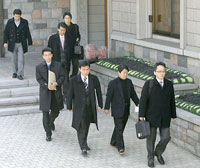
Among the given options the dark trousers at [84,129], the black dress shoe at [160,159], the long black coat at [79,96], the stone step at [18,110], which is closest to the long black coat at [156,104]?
the black dress shoe at [160,159]

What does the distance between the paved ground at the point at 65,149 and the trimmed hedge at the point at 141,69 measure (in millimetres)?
1155

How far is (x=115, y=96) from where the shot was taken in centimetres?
1089

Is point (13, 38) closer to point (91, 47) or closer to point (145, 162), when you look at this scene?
point (91, 47)

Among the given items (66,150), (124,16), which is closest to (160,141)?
(66,150)

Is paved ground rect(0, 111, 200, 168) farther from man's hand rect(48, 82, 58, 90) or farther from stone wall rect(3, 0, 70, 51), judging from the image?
stone wall rect(3, 0, 70, 51)

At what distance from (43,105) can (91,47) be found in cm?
537

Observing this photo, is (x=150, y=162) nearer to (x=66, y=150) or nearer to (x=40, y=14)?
(x=66, y=150)

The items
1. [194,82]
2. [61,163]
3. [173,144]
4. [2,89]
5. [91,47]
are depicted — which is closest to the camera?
[61,163]

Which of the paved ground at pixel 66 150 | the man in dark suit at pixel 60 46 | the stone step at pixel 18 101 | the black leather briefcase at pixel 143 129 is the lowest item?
the paved ground at pixel 66 150

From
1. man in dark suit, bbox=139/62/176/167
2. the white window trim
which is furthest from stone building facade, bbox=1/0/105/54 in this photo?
man in dark suit, bbox=139/62/176/167

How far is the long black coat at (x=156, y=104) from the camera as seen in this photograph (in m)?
10.1

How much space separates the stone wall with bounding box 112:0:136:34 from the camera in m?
15.9

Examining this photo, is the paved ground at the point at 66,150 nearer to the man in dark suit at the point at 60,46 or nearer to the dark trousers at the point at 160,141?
the dark trousers at the point at 160,141

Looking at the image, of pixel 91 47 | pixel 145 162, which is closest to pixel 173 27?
pixel 91 47
